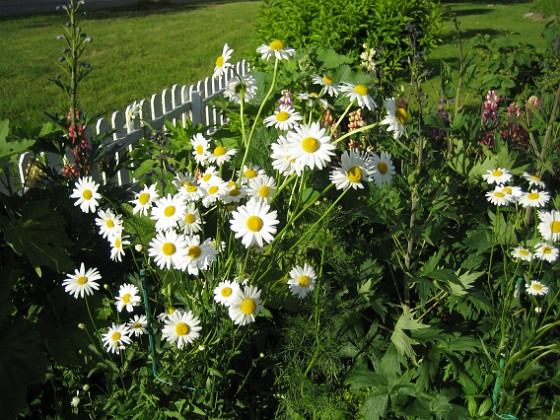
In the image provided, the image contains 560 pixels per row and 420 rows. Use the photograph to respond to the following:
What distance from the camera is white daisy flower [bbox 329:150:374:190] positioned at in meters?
1.55

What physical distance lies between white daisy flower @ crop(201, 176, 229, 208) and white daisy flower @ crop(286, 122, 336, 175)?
23cm

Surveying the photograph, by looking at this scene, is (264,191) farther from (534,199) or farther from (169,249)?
(534,199)

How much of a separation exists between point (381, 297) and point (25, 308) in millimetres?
1272

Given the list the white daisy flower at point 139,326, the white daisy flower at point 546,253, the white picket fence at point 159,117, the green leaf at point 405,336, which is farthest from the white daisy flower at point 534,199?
the white picket fence at point 159,117

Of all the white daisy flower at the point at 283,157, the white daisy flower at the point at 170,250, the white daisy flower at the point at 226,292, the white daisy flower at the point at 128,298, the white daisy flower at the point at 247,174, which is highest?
the white daisy flower at the point at 283,157

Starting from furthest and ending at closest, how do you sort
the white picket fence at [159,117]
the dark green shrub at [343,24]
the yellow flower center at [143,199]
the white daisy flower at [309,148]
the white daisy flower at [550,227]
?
the dark green shrub at [343,24] < the white picket fence at [159,117] < the white daisy flower at [550,227] < the yellow flower center at [143,199] < the white daisy flower at [309,148]

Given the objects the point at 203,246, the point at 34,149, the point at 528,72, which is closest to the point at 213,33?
the point at 528,72

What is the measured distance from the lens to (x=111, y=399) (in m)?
1.80

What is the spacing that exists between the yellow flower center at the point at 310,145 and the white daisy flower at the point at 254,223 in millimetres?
176

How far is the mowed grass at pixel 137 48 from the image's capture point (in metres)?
7.71

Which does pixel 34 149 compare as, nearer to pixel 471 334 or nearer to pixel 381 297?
pixel 381 297

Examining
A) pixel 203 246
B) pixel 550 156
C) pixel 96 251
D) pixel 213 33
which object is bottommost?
pixel 213 33

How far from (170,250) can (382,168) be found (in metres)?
0.68

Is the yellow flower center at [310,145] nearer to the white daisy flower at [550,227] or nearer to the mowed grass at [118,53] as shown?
the white daisy flower at [550,227]
